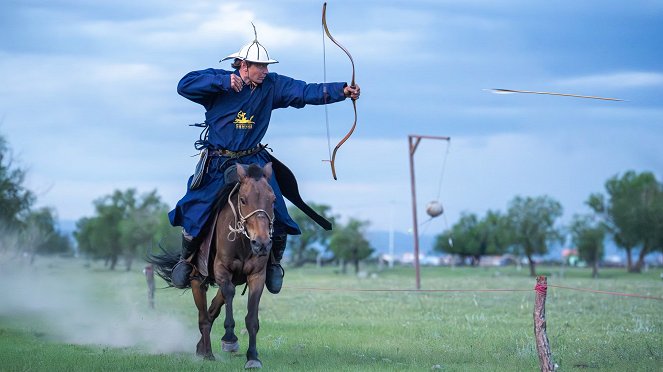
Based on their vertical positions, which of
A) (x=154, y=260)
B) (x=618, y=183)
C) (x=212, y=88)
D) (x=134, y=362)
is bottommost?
(x=134, y=362)

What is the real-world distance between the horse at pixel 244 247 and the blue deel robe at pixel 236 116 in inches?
15.2

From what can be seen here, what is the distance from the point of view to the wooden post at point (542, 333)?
11922mm

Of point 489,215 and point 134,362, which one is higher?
point 489,215

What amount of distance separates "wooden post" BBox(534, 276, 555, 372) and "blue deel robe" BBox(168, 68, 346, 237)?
11.0ft

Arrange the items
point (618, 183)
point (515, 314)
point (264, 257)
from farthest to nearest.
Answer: point (618, 183) < point (515, 314) < point (264, 257)

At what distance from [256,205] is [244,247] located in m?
0.89

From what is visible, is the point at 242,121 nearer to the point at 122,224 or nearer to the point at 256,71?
the point at 256,71

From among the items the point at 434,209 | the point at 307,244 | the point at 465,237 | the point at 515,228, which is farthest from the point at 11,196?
the point at 465,237

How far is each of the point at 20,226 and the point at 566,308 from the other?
29.6m

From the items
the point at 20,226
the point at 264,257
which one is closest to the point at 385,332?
the point at 264,257

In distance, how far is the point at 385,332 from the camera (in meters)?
19.0

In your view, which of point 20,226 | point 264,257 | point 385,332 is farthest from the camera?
point 20,226

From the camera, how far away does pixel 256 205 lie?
12516mm

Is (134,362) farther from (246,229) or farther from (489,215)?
(489,215)
